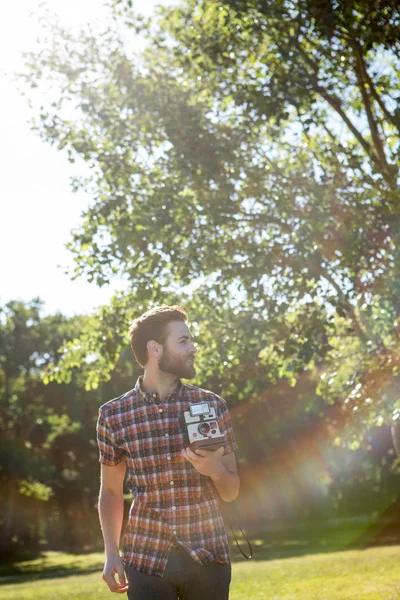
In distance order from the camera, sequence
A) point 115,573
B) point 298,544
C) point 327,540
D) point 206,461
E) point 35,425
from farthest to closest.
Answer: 1. point 35,425
2. point 327,540
3. point 298,544
4. point 115,573
5. point 206,461

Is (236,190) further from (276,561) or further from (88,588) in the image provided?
(276,561)

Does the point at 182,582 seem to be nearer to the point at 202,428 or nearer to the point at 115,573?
the point at 115,573

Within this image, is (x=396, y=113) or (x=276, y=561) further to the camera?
(x=276, y=561)

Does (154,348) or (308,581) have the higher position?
(154,348)

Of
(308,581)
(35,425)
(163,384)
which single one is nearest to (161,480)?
(163,384)

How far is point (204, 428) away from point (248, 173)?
10.5 metres

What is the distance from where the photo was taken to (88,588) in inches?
830

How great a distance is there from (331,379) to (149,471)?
10.4 m

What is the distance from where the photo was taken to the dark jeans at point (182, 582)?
13.1ft

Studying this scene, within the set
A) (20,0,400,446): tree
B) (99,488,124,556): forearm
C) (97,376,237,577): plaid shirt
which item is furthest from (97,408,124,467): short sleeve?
(20,0,400,446): tree

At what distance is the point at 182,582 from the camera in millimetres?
3990

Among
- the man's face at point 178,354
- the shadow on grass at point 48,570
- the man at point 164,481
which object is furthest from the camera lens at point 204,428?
the shadow on grass at point 48,570

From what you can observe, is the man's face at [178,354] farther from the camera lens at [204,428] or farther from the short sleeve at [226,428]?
the camera lens at [204,428]

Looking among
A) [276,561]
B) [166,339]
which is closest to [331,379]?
[166,339]
